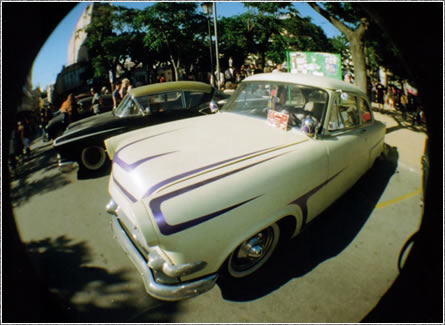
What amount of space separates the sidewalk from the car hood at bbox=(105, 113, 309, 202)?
10.6ft

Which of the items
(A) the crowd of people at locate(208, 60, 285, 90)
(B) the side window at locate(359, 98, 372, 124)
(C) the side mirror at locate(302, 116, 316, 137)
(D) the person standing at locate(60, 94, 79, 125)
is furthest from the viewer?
(A) the crowd of people at locate(208, 60, 285, 90)

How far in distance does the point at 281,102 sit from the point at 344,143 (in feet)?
3.22

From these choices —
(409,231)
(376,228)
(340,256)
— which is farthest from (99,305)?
(409,231)

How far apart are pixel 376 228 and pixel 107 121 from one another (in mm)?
5336

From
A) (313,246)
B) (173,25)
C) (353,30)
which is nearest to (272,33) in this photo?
(173,25)

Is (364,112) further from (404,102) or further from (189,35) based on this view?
(189,35)

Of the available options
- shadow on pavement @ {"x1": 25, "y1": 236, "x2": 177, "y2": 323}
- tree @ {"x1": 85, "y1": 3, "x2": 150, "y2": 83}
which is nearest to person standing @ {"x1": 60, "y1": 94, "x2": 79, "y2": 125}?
shadow on pavement @ {"x1": 25, "y1": 236, "x2": 177, "y2": 323}

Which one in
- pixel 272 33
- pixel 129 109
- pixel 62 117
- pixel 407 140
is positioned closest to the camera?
pixel 129 109

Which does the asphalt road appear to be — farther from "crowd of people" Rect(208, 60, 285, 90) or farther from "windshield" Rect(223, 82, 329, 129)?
"crowd of people" Rect(208, 60, 285, 90)

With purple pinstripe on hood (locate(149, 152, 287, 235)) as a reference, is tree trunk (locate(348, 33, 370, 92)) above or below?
above

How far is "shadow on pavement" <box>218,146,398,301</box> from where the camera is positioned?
7.77ft

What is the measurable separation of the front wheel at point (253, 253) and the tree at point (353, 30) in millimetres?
6949

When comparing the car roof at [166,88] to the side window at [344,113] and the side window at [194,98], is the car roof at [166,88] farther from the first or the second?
the side window at [344,113]

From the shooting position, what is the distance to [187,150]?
7.77ft
